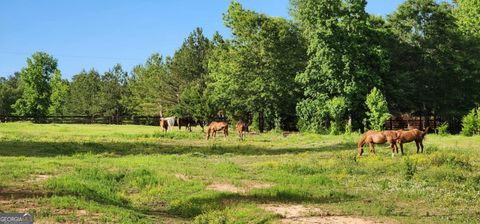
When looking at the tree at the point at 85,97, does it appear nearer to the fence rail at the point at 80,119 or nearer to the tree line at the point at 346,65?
the fence rail at the point at 80,119

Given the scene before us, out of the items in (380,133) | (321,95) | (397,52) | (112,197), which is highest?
(397,52)

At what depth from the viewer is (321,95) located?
164 feet

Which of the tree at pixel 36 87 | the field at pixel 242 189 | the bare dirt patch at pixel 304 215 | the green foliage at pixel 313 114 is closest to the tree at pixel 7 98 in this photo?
the tree at pixel 36 87

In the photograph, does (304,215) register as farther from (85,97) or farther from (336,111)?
(85,97)

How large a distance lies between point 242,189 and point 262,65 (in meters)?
39.6

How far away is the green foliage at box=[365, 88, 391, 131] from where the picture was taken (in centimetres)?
4516

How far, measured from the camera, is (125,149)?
3177 cm

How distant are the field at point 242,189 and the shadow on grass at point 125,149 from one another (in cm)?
119

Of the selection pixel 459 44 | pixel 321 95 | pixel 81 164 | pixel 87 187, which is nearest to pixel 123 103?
pixel 321 95

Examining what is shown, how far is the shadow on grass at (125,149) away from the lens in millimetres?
28844

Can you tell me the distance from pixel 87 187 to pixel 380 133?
51.7ft

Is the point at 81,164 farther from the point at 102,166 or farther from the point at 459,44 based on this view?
the point at 459,44

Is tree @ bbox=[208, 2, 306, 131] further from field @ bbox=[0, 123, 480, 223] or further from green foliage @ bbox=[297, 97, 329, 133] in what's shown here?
field @ bbox=[0, 123, 480, 223]
